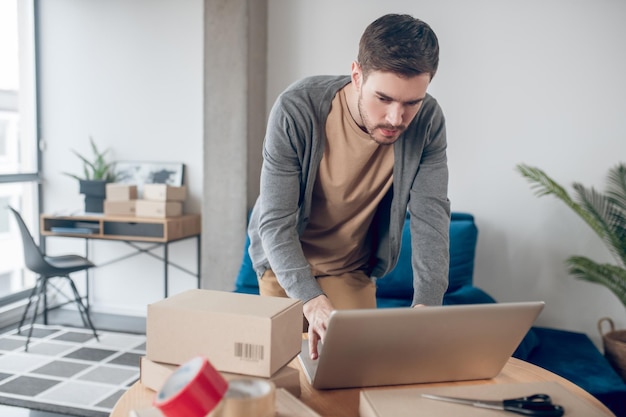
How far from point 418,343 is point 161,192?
3130mm

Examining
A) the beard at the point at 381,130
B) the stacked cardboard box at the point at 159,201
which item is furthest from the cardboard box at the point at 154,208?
the beard at the point at 381,130

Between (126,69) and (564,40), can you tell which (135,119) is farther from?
(564,40)

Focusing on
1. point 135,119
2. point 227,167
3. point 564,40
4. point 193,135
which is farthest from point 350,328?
point 135,119

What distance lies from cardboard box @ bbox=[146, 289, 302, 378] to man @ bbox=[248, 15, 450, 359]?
324mm

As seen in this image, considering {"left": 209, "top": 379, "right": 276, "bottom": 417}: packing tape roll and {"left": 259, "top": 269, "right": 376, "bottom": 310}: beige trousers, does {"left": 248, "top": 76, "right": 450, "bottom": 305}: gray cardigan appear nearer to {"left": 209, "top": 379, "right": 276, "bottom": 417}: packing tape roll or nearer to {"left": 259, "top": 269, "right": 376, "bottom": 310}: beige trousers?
{"left": 259, "top": 269, "right": 376, "bottom": 310}: beige trousers

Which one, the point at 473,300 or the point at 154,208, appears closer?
the point at 473,300

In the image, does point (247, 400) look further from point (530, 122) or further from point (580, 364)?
point (530, 122)

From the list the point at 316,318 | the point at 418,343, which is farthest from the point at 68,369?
the point at 418,343

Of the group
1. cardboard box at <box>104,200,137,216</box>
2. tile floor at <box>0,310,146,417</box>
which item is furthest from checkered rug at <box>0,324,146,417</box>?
cardboard box at <box>104,200,137,216</box>

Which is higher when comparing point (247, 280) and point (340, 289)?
point (340, 289)

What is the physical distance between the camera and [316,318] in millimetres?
1293

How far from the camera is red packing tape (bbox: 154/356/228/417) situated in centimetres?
69

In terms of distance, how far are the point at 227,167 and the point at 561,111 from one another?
80.5 inches

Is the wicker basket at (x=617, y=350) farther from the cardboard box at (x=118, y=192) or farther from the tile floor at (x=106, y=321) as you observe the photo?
the cardboard box at (x=118, y=192)
